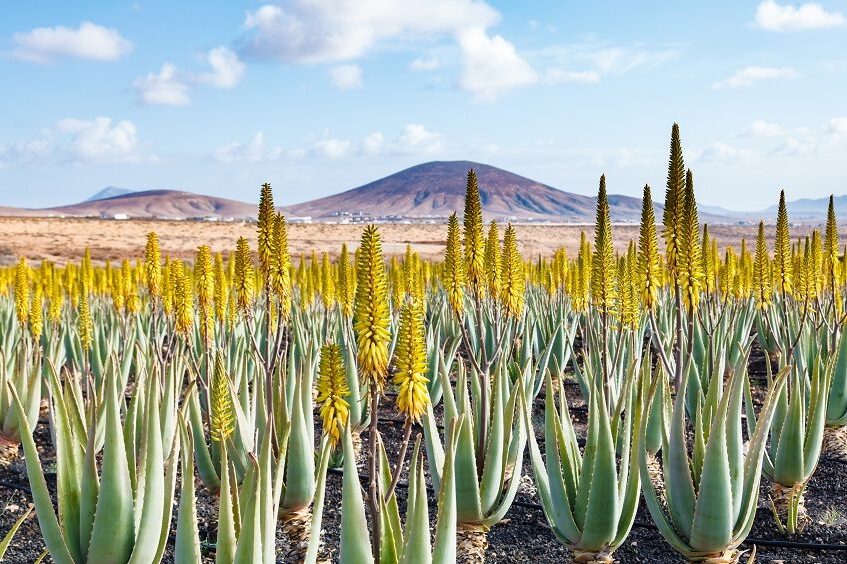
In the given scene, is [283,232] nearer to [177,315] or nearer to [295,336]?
[177,315]

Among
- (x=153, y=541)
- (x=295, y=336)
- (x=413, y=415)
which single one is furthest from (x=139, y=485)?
(x=295, y=336)

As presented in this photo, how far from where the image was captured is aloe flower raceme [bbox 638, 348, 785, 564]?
303 cm

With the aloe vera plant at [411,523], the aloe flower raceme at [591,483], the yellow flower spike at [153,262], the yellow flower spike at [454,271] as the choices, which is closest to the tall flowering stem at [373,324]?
the aloe vera plant at [411,523]

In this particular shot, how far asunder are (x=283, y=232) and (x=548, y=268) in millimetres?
8383

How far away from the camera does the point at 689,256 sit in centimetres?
407

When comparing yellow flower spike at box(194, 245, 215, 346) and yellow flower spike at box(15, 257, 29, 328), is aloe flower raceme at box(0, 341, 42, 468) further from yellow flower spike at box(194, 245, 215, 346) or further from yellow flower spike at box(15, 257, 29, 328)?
yellow flower spike at box(15, 257, 29, 328)

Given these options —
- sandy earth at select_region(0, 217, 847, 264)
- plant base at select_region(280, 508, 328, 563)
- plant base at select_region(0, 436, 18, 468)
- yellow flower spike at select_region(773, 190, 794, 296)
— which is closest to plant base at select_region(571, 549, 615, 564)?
plant base at select_region(280, 508, 328, 563)

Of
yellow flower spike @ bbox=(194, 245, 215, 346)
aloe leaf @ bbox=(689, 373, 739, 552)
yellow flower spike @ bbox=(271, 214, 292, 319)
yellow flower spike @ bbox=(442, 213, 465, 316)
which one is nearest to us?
aloe leaf @ bbox=(689, 373, 739, 552)

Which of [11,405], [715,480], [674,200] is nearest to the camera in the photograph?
[715,480]

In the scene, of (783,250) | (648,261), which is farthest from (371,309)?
(783,250)

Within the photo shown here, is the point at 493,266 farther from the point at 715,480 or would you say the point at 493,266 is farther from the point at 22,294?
the point at 22,294

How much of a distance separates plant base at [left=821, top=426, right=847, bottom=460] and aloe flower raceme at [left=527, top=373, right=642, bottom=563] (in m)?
3.22

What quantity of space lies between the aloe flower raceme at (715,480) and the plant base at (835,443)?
304cm

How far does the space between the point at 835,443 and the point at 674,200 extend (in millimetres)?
3213
